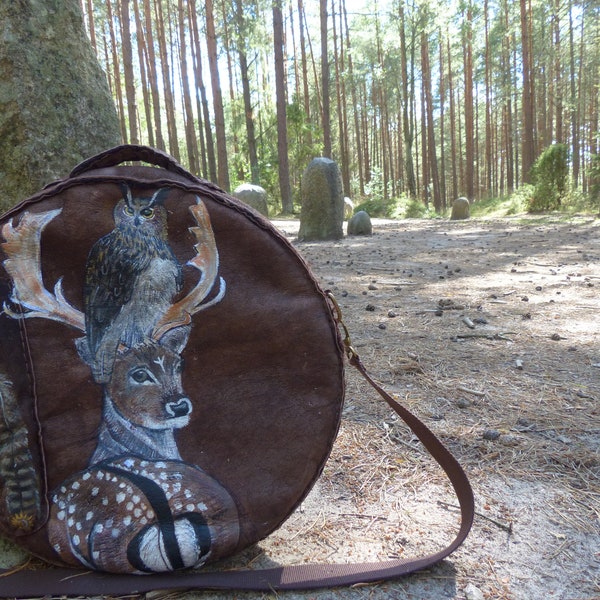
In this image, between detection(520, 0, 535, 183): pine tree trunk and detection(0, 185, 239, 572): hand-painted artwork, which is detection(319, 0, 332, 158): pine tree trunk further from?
detection(0, 185, 239, 572): hand-painted artwork

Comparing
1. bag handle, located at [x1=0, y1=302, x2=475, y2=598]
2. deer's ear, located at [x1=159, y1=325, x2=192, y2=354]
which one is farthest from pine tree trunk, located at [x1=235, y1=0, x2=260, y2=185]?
bag handle, located at [x1=0, y1=302, x2=475, y2=598]

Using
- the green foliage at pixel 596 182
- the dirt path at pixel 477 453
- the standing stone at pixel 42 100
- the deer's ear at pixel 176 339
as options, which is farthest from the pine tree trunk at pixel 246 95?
the deer's ear at pixel 176 339

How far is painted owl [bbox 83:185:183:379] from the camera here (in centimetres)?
109

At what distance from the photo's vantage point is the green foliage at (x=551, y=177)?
1298 cm

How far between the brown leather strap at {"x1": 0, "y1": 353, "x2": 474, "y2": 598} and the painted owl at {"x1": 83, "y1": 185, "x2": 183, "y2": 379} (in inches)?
17.2

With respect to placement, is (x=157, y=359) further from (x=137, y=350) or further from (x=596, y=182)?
(x=596, y=182)

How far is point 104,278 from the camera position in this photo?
110 centimetres

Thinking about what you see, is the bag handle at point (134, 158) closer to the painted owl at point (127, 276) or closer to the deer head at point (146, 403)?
the painted owl at point (127, 276)

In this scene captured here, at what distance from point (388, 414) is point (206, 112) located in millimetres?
16907

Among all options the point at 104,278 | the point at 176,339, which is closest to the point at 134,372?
the point at 176,339

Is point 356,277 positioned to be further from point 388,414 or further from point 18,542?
point 18,542

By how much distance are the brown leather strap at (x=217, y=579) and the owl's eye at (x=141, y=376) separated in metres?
0.41

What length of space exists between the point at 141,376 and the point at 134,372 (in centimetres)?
2

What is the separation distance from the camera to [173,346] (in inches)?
43.4
